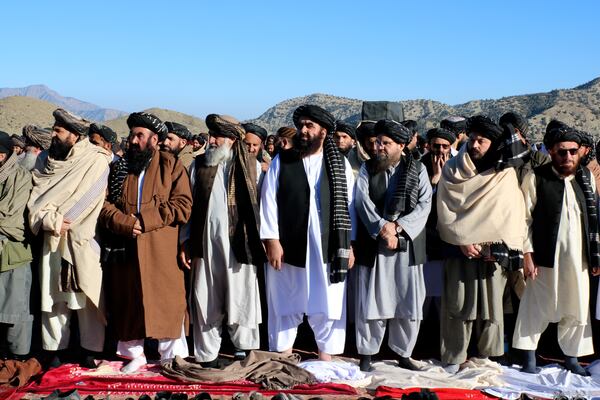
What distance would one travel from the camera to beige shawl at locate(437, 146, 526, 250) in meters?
4.60

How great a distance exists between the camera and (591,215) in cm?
471

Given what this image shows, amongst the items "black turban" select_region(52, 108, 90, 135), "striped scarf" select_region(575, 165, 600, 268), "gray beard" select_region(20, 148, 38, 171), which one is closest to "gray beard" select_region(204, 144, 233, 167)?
"black turban" select_region(52, 108, 90, 135)

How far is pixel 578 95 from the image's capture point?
51156 mm

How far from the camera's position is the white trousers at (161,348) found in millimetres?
4727

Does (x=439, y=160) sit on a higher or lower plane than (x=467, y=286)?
higher

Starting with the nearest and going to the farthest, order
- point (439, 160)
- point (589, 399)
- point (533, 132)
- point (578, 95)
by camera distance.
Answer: point (589, 399), point (439, 160), point (533, 132), point (578, 95)

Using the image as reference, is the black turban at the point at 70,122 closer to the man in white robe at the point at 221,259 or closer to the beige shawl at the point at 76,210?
the beige shawl at the point at 76,210

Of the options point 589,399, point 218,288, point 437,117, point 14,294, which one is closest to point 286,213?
point 218,288

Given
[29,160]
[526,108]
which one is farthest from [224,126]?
[526,108]

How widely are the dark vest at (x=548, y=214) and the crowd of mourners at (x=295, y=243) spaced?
0.04 feet

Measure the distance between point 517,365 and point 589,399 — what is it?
738 mm

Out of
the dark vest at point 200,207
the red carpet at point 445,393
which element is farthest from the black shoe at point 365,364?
the dark vest at point 200,207

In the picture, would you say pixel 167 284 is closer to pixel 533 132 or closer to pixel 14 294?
pixel 14 294

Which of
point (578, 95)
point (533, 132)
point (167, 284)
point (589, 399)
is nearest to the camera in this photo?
point (589, 399)
